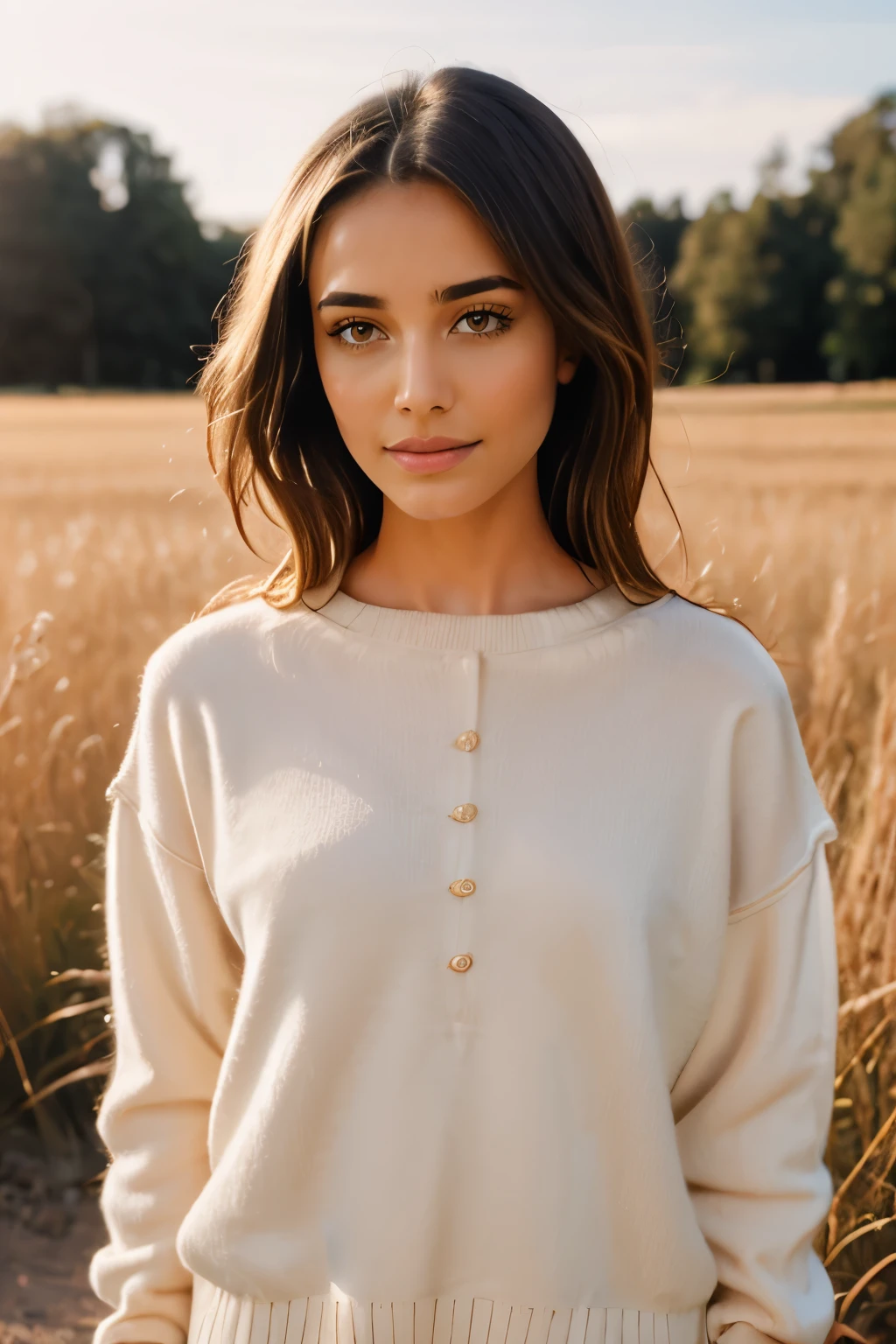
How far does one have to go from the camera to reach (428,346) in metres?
0.98

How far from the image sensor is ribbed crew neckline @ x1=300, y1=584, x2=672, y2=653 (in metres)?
1.07

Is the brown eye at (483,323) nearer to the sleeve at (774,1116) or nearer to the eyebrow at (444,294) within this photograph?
the eyebrow at (444,294)

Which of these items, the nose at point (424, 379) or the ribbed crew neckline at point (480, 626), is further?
the ribbed crew neckline at point (480, 626)

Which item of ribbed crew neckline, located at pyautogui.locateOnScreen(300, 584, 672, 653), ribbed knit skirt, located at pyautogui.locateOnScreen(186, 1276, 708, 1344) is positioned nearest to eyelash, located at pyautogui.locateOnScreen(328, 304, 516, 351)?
ribbed crew neckline, located at pyautogui.locateOnScreen(300, 584, 672, 653)

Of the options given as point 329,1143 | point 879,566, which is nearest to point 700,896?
point 329,1143

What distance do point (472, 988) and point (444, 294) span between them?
548 mm

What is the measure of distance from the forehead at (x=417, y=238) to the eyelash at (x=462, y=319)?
29 mm

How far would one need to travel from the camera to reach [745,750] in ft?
3.43

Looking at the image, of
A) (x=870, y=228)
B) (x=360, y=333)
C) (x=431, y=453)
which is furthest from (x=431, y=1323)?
(x=870, y=228)

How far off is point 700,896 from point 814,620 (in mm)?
1500

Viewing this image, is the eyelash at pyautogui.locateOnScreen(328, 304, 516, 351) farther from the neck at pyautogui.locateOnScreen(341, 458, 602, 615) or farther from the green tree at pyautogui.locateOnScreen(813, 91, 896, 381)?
the green tree at pyautogui.locateOnScreen(813, 91, 896, 381)

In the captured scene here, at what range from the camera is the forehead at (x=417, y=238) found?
3.18 ft

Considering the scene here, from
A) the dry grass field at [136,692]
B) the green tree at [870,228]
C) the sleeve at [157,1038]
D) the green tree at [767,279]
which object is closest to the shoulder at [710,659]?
the dry grass field at [136,692]

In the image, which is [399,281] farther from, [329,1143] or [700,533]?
[700,533]
